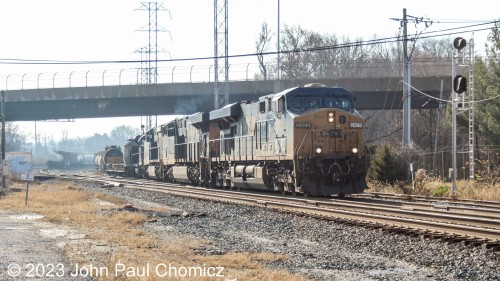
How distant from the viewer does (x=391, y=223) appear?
1465 centimetres

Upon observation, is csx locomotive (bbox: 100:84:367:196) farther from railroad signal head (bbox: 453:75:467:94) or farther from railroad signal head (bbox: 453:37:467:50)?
railroad signal head (bbox: 453:37:467:50)

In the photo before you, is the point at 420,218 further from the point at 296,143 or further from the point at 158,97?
the point at 158,97

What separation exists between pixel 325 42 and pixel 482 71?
39.3 meters

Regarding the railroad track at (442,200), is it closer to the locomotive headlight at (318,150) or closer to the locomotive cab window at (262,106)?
the locomotive headlight at (318,150)

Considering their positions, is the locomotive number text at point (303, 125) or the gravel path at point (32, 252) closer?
the gravel path at point (32, 252)

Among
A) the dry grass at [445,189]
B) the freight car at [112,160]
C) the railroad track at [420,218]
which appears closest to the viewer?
the railroad track at [420,218]

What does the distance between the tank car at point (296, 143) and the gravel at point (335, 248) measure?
4538mm

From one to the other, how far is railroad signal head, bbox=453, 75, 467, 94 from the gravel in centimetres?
1027

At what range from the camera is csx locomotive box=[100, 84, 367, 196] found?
22.4m

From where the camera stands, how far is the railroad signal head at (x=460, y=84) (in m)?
25.2

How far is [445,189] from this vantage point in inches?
1085

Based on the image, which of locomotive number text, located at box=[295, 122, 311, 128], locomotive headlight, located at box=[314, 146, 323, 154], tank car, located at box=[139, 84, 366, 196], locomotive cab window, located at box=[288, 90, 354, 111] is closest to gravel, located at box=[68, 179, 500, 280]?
tank car, located at box=[139, 84, 366, 196]

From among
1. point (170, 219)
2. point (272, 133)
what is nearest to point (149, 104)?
point (272, 133)

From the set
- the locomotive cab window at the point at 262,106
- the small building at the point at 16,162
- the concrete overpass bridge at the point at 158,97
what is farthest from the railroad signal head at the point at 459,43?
the small building at the point at 16,162
